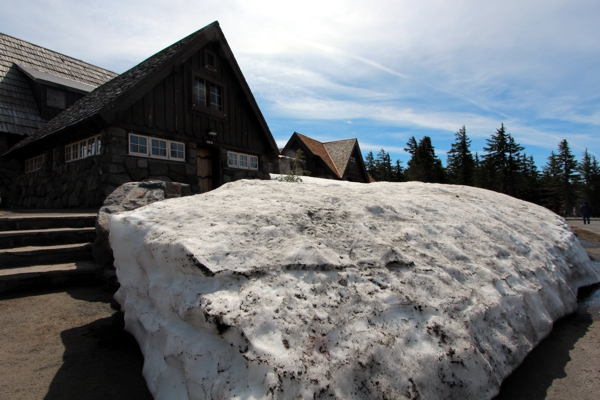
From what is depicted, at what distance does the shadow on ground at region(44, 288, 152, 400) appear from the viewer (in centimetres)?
185

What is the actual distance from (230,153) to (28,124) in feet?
31.4

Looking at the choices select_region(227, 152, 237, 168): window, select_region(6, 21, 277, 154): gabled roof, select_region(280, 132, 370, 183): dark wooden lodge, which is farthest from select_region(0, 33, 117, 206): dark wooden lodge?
select_region(280, 132, 370, 183): dark wooden lodge

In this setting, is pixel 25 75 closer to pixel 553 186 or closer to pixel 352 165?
pixel 352 165

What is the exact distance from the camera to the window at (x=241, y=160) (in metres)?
11.1

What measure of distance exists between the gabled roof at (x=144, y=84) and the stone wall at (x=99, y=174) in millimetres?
568

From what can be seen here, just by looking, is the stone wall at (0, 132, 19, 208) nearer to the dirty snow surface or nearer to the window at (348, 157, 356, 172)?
the dirty snow surface

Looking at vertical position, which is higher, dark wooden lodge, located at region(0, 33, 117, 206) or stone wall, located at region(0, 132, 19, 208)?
dark wooden lodge, located at region(0, 33, 117, 206)

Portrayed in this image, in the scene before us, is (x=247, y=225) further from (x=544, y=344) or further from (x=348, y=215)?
(x=544, y=344)

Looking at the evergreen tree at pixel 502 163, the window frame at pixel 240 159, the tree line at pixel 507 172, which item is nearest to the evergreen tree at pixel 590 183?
the tree line at pixel 507 172

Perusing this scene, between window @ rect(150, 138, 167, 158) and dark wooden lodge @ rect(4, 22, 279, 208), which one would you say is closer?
dark wooden lodge @ rect(4, 22, 279, 208)

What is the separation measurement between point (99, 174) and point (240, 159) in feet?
15.9

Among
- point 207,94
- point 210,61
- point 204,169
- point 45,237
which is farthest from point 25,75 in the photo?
point 45,237

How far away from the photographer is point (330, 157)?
2373 centimetres

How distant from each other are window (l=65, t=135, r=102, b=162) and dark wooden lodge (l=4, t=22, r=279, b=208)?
1.2 inches
